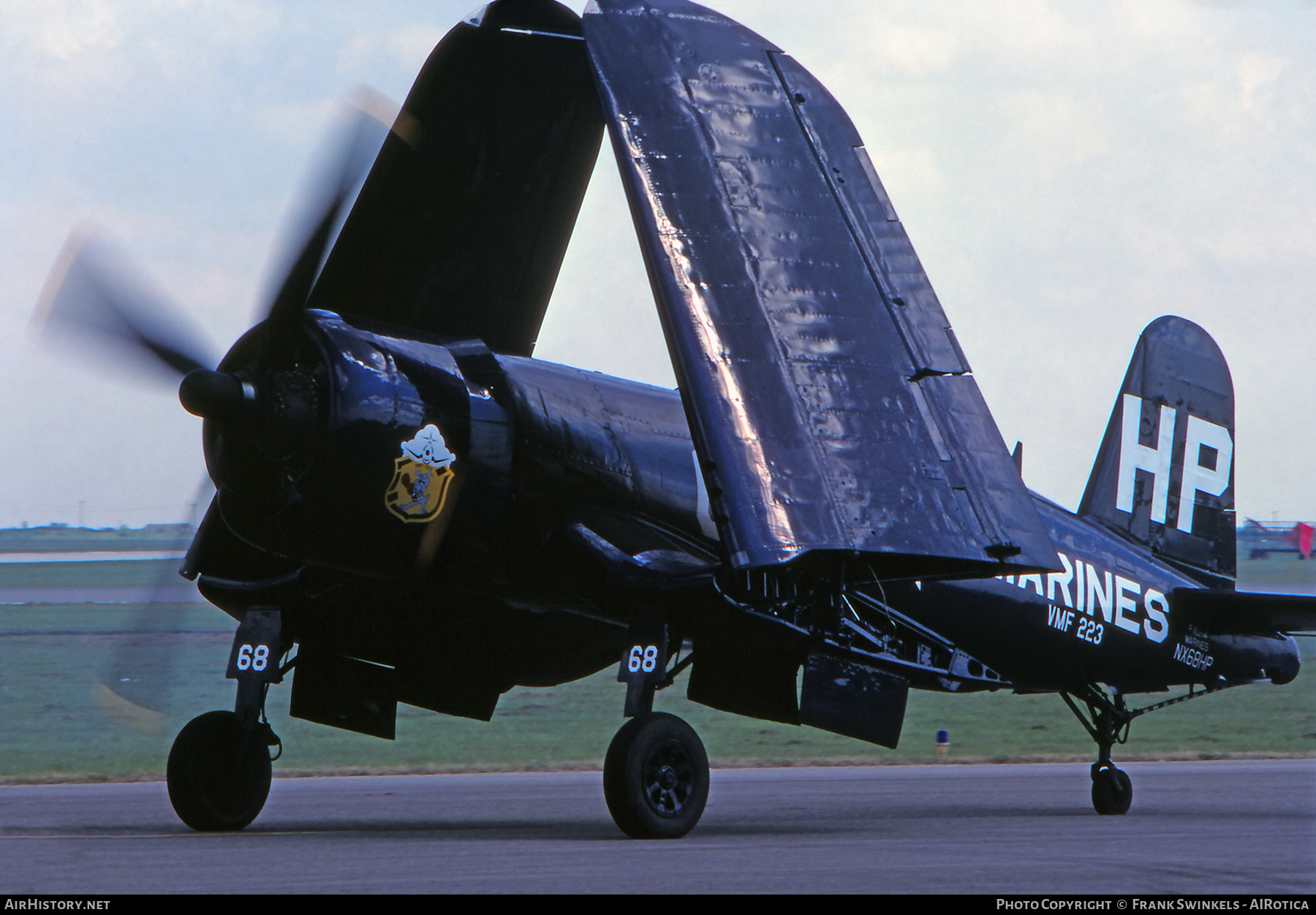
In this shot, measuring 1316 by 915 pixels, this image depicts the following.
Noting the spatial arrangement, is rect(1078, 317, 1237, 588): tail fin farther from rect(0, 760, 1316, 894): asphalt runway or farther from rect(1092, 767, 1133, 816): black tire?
rect(1092, 767, 1133, 816): black tire

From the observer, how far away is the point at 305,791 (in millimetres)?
16953

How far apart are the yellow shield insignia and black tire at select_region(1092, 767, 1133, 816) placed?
24.6 ft

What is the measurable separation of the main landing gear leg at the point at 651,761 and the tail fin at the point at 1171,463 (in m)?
7.21

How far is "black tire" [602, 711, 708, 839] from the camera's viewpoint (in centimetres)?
1048

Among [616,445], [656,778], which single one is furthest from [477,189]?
[656,778]

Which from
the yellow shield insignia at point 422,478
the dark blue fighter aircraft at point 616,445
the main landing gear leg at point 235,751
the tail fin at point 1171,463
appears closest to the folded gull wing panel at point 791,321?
the dark blue fighter aircraft at point 616,445

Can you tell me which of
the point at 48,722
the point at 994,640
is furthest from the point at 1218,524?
the point at 48,722

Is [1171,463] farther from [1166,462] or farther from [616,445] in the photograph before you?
[616,445]

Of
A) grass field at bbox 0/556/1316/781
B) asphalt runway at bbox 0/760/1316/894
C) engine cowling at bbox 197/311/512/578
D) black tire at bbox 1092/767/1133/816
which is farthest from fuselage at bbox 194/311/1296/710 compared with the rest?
grass field at bbox 0/556/1316/781

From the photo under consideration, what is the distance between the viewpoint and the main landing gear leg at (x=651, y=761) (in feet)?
34.4

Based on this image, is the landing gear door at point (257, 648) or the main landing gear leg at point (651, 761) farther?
the landing gear door at point (257, 648)

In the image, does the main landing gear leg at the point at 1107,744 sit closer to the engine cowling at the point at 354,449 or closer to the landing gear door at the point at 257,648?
the engine cowling at the point at 354,449

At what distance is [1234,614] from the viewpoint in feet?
50.8

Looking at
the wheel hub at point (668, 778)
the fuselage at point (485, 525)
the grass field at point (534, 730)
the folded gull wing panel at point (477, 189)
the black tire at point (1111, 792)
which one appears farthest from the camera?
the grass field at point (534, 730)
